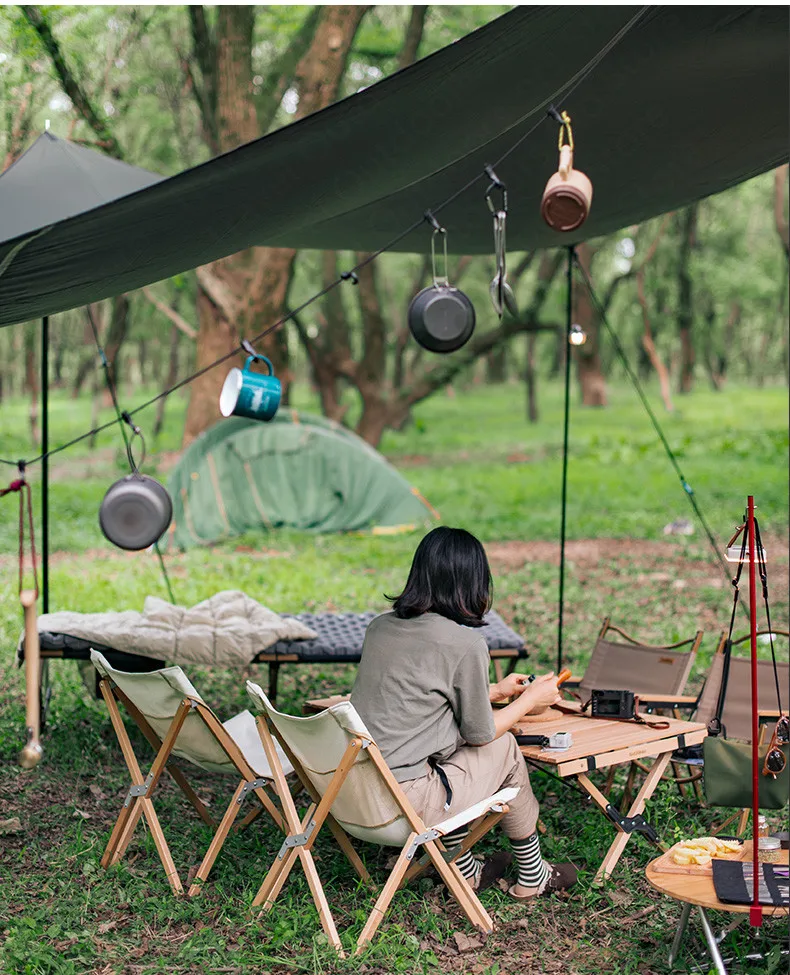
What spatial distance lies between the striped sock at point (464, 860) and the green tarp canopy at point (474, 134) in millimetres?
1984

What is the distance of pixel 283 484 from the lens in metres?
10.7

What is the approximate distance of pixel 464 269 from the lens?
22609 mm

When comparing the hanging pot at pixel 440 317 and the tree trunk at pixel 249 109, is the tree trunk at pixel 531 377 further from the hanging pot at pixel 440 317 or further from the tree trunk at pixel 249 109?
the hanging pot at pixel 440 317

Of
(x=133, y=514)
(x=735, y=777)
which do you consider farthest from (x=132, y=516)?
(x=735, y=777)

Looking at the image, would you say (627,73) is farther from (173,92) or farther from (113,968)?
(173,92)

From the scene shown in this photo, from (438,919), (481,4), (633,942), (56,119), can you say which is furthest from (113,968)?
(56,119)

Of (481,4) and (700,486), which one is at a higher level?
(481,4)

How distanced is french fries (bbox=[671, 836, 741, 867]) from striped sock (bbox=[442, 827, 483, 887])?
2.23ft

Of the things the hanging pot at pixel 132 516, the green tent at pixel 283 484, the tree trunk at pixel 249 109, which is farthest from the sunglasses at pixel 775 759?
the tree trunk at pixel 249 109

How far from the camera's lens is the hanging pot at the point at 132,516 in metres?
4.48

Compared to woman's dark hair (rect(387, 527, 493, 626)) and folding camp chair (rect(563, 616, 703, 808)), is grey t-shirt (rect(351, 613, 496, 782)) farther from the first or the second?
folding camp chair (rect(563, 616, 703, 808))

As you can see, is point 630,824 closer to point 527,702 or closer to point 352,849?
point 527,702

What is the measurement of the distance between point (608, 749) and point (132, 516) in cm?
210

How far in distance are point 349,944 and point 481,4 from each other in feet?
43.7
